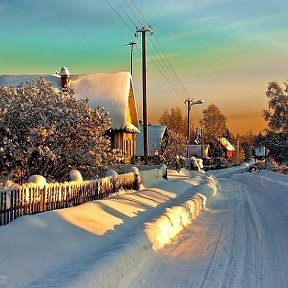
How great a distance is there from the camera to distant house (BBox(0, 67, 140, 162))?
39.7 metres

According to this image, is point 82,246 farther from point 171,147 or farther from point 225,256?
point 171,147

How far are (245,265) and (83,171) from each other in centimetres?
1246

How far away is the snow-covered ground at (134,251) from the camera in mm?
7836

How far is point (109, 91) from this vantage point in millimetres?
41344

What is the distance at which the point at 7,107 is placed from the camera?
2064 centimetres

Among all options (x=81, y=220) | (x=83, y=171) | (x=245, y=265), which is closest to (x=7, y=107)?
(x=83, y=171)

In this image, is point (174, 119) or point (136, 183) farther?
point (174, 119)

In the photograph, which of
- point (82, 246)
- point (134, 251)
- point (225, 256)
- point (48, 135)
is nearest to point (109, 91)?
point (48, 135)

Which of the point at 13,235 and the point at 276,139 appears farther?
the point at 276,139

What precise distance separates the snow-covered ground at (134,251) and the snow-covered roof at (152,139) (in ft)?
158

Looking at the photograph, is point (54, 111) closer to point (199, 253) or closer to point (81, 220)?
point (81, 220)

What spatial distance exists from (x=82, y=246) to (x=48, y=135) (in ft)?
33.8

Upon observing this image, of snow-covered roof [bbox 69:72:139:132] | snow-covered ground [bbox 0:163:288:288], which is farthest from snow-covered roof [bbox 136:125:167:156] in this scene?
snow-covered ground [bbox 0:163:288:288]

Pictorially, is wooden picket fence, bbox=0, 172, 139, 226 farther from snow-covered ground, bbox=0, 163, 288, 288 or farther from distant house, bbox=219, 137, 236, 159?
distant house, bbox=219, 137, 236, 159
